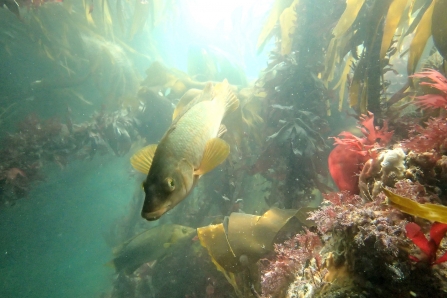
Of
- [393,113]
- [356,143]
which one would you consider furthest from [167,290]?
[393,113]

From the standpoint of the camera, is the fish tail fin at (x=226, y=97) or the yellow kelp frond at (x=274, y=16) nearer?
the fish tail fin at (x=226, y=97)

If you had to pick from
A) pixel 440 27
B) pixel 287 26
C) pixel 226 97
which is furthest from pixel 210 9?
pixel 440 27

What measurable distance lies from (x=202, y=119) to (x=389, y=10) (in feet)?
8.60

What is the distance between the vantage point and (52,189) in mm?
13812

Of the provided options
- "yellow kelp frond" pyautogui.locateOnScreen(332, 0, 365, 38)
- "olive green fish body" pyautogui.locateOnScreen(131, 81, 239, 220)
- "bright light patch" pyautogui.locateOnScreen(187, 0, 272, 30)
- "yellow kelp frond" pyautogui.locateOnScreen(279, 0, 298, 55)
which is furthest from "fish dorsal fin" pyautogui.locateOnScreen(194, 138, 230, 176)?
"bright light patch" pyautogui.locateOnScreen(187, 0, 272, 30)

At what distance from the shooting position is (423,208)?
979 millimetres

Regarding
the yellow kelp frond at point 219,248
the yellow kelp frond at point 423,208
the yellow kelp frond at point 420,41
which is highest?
the yellow kelp frond at point 420,41

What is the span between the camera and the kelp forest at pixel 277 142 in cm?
121

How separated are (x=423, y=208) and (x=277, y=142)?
115 inches

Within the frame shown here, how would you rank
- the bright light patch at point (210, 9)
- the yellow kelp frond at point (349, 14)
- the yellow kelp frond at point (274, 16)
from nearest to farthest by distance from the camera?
the yellow kelp frond at point (349, 14) < the yellow kelp frond at point (274, 16) < the bright light patch at point (210, 9)

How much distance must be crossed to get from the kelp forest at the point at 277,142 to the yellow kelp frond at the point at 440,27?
0.01 metres

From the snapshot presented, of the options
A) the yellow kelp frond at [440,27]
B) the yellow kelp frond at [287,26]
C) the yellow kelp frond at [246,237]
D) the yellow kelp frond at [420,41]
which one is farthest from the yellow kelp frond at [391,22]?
the yellow kelp frond at [287,26]

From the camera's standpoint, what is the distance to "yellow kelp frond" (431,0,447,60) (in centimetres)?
212

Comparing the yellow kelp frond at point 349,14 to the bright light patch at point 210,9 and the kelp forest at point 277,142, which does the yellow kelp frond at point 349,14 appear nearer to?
the kelp forest at point 277,142
